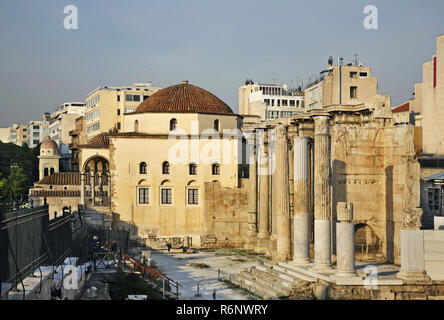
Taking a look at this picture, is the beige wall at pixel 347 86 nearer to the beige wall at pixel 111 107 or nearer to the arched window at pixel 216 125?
the arched window at pixel 216 125

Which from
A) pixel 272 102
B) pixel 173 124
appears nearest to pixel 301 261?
pixel 173 124

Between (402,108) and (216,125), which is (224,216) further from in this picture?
(402,108)

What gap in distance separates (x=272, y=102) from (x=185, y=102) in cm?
4530

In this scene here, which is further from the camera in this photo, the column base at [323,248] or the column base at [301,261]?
the column base at [301,261]

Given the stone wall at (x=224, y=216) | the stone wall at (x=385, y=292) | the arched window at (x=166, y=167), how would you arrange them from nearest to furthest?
the stone wall at (x=385, y=292) < the stone wall at (x=224, y=216) < the arched window at (x=166, y=167)

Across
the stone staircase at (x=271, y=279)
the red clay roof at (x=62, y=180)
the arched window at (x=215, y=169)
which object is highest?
the arched window at (x=215, y=169)

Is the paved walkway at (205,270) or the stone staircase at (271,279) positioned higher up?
the stone staircase at (271,279)

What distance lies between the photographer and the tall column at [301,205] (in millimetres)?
29109

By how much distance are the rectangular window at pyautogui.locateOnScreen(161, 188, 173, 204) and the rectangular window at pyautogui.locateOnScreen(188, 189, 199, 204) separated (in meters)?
1.37

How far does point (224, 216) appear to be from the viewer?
44281 millimetres

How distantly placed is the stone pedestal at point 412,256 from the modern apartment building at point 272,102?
64.0m

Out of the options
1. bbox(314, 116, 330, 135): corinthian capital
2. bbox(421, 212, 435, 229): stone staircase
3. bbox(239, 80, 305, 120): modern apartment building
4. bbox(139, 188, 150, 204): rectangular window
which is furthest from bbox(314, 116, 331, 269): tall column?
bbox(239, 80, 305, 120): modern apartment building

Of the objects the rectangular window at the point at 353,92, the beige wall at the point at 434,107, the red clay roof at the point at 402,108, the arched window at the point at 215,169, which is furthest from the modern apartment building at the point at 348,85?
the arched window at the point at 215,169
